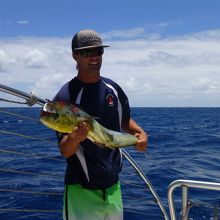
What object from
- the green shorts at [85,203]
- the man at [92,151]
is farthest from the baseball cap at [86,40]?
the green shorts at [85,203]

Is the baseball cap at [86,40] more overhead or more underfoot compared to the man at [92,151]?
more overhead

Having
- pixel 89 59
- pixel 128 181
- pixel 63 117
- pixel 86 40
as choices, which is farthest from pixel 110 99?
pixel 128 181

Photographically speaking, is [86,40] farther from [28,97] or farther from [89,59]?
[28,97]

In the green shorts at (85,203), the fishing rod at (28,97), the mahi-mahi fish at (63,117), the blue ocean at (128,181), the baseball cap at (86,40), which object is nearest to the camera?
the mahi-mahi fish at (63,117)

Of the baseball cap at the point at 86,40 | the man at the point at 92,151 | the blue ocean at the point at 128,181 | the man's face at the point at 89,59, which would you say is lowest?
the blue ocean at the point at 128,181

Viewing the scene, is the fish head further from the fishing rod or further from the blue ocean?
the blue ocean

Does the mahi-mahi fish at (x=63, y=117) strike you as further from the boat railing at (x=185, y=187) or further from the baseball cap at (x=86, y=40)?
the boat railing at (x=185, y=187)

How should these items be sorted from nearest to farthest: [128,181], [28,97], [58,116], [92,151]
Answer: [58,116] < [28,97] < [92,151] < [128,181]

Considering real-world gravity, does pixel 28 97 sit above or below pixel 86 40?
below

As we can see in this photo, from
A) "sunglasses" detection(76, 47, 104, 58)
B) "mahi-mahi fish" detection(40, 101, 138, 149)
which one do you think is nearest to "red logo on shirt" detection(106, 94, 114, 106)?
"sunglasses" detection(76, 47, 104, 58)

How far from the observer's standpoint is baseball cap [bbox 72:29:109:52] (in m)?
3.26

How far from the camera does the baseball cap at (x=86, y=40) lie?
326 cm

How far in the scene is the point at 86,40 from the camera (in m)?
3.26

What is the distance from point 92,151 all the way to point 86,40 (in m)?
0.79
